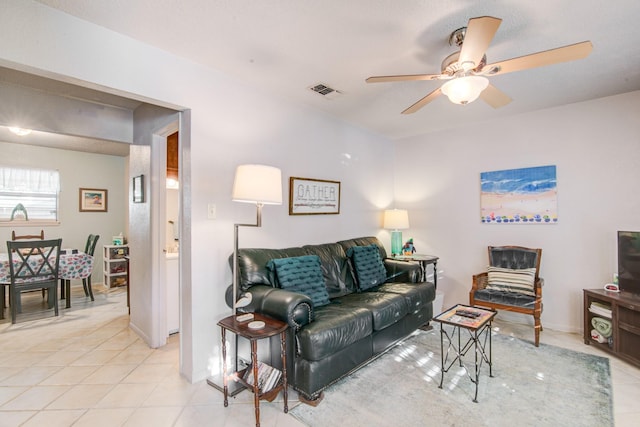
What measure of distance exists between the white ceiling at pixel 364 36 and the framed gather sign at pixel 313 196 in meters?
0.93

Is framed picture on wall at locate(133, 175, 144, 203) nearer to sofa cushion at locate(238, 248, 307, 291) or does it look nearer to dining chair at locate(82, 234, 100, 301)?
sofa cushion at locate(238, 248, 307, 291)

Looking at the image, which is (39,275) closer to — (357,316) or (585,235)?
(357,316)

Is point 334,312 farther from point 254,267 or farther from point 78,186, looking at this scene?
point 78,186

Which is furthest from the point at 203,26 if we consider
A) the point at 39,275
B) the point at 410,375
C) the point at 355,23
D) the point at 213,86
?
the point at 39,275

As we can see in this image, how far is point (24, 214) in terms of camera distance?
16.9ft

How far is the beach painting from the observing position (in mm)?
3502

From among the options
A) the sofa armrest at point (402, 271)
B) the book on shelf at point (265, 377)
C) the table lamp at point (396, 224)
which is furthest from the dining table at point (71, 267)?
the table lamp at point (396, 224)

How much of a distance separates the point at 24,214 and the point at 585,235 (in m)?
8.10

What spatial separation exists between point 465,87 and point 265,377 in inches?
89.9

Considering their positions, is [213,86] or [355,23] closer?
[355,23]

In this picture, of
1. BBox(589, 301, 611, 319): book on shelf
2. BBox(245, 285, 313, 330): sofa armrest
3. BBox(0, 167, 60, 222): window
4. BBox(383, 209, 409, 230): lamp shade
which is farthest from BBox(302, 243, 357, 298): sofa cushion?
BBox(0, 167, 60, 222): window

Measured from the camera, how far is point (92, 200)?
19.1 ft

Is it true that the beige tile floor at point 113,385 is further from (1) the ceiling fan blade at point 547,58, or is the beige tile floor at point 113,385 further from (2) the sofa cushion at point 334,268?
(1) the ceiling fan blade at point 547,58

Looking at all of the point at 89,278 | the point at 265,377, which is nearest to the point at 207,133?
the point at 265,377
